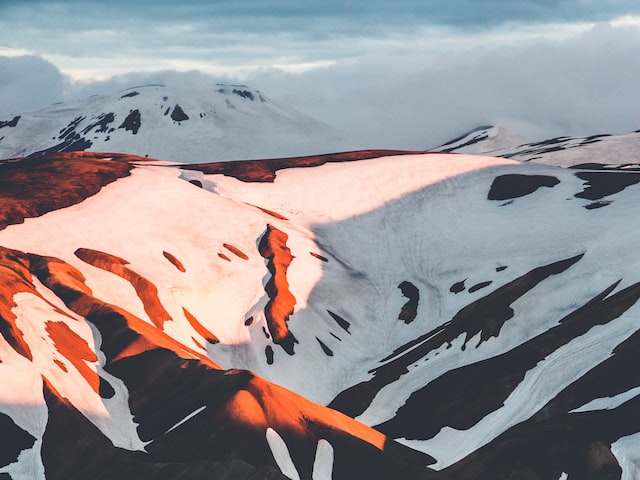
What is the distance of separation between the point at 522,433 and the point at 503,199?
78.1 meters

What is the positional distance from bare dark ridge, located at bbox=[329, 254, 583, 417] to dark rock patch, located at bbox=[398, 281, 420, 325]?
666 cm

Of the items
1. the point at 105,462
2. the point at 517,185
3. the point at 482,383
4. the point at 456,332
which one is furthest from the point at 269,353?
the point at 517,185

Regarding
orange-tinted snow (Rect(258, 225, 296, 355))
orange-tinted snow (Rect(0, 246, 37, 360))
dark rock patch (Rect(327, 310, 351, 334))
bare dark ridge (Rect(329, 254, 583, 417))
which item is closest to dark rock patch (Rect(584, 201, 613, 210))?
bare dark ridge (Rect(329, 254, 583, 417))

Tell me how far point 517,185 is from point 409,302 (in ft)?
132

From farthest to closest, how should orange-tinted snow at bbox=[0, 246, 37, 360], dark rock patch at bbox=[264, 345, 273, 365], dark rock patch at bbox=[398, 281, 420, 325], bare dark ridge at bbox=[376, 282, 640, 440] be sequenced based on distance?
1. dark rock patch at bbox=[398, 281, 420, 325]
2. dark rock patch at bbox=[264, 345, 273, 365]
3. bare dark ridge at bbox=[376, 282, 640, 440]
4. orange-tinted snow at bbox=[0, 246, 37, 360]

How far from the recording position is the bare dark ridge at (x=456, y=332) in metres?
104

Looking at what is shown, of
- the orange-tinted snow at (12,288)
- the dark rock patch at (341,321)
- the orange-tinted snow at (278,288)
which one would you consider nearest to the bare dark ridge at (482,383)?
the orange-tinted snow at (278,288)

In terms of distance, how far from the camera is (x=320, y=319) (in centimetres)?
11838

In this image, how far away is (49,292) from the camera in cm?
9662

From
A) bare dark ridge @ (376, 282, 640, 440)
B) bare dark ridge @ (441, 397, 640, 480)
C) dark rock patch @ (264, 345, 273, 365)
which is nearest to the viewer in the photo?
bare dark ridge @ (441, 397, 640, 480)

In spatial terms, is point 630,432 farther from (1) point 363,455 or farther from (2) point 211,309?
(2) point 211,309

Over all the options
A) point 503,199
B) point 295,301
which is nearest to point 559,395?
point 295,301

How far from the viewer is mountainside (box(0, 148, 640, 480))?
76.8 meters

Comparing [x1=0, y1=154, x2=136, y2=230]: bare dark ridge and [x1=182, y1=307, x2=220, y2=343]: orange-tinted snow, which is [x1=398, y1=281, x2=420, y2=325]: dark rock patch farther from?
[x1=0, y1=154, x2=136, y2=230]: bare dark ridge
